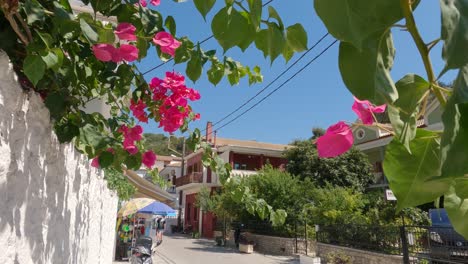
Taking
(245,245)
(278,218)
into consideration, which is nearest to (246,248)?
(245,245)

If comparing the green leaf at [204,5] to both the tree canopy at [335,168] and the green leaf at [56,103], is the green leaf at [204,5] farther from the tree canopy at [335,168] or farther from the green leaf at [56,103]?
the tree canopy at [335,168]

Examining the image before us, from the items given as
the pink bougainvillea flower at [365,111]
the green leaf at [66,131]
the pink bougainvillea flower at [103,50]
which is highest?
the pink bougainvillea flower at [103,50]

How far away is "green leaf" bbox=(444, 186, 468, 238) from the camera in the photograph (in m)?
Result: 0.55

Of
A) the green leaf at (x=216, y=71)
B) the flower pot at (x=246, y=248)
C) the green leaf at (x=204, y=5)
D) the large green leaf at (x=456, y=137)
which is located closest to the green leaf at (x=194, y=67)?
the green leaf at (x=216, y=71)

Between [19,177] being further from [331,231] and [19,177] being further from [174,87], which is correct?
[331,231]

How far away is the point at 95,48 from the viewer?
132cm

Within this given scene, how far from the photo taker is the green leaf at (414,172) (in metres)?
0.49

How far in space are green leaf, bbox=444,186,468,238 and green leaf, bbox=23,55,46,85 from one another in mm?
1192

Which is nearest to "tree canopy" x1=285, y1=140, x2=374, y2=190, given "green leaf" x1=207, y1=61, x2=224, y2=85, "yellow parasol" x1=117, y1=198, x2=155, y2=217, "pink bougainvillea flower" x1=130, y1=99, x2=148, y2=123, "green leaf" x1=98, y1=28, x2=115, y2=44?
"yellow parasol" x1=117, y1=198, x2=155, y2=217

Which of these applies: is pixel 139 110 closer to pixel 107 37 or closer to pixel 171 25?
pixel 171 25

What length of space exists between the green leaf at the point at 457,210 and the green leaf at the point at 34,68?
1192mm

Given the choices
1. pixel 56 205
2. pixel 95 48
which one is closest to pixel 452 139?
pixel 95 48

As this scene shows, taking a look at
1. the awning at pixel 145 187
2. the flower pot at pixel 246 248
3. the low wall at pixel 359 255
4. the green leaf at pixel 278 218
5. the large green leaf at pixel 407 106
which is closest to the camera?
the large green leaf at pixel 407 106

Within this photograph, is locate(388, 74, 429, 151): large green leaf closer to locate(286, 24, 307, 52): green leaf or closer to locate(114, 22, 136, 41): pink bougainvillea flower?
locate(286, 24, 307, 52): green leaf
